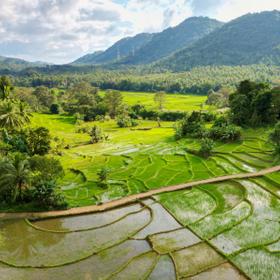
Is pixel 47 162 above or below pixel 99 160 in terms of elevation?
above

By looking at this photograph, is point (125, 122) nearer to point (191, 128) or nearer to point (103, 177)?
point (191, 128)

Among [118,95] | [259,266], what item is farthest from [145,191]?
[118,95]

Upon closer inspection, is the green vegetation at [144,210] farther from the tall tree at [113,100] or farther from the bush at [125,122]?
the tall tree at [113,100]

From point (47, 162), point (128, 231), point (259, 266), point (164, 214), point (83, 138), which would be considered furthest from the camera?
A: point (83, 138)

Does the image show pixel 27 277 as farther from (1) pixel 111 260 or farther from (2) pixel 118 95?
(2) pixel 118 95

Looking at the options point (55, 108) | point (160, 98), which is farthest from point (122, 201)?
point (55, 108)

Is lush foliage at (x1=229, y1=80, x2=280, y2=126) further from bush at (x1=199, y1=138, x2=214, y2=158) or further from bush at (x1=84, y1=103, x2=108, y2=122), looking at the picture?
bush at (x1=84, y1=103, x2=108, y2=122)
